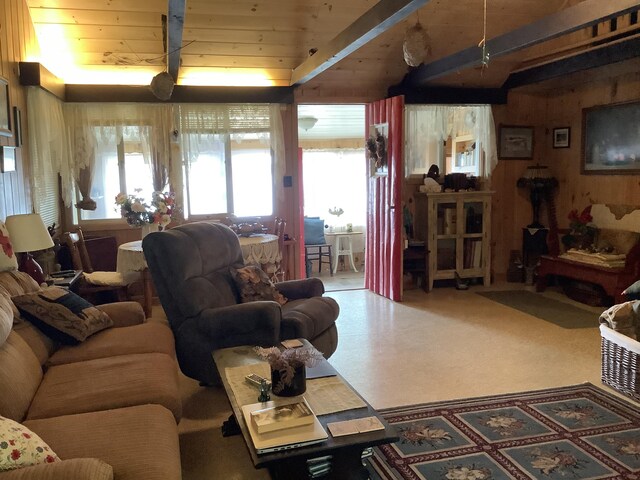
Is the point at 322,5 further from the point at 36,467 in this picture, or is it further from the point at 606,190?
the point at 36,467

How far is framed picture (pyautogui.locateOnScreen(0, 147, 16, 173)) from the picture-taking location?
3.51 meters

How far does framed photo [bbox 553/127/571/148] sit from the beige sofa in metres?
5.09

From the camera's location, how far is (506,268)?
6.74 meters

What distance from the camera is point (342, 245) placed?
8336mm

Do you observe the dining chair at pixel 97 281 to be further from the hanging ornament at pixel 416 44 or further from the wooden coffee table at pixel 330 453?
the hanging ornament at pixel 416 44

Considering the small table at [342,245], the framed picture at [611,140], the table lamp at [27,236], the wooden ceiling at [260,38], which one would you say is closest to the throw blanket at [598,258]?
the framed picture at [611,140]

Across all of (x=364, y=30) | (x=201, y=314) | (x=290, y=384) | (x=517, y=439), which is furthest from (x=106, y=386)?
(x=364, y=30)

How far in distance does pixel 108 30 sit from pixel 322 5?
6.17 ft

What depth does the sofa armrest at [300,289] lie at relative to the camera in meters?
3.94

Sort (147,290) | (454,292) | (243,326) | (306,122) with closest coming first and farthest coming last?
1. (243,326)
2. (147,290)
3. (454,292)
4. (306,122)

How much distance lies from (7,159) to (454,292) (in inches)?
179

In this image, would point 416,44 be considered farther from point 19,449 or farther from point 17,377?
point 19,449

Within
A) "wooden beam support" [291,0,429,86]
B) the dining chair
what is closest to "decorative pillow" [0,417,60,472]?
"wooden beam support" [291,0,429,86]

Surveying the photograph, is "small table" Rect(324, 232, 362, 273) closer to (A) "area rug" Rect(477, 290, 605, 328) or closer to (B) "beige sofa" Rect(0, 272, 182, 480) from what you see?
(A) "area rug" Rect(477, 290, 605, 328)
